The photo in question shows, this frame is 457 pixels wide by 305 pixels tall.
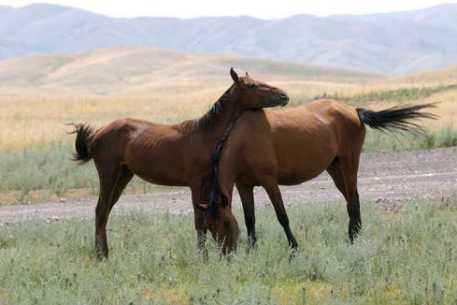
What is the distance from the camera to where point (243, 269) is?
8.34m

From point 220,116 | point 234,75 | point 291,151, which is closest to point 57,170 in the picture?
point 291,151

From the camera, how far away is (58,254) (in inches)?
391

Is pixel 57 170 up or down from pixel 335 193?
down

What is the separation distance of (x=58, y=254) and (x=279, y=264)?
2.71 meters

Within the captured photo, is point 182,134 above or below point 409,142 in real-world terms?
above

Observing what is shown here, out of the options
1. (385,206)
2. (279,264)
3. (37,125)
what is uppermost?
(279,264)

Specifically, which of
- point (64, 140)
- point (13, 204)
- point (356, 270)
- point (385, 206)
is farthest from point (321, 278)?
point (64, 140)

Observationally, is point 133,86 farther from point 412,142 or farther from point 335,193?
point 335,193

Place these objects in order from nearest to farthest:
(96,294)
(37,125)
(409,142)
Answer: (96,294) < (409,142) < (37,125)

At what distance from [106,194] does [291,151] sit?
222 centimetres

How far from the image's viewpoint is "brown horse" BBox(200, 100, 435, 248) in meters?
9.17

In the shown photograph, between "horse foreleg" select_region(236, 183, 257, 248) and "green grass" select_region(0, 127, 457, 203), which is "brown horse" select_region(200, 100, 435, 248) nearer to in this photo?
"horse foreleg" select_region(236, 183, 257, 248)

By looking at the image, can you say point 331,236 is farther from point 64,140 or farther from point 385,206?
point 64,140

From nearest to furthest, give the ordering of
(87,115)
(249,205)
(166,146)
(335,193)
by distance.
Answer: (166,146), (249,205), (335,193), (87,115)
